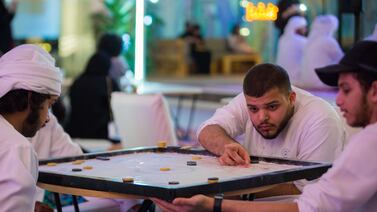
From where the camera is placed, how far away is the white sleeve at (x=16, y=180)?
272 centimetres

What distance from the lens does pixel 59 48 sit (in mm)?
15844

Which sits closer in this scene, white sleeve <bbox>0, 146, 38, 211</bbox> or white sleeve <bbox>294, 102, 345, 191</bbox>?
white sleeve <bbox>0, 146, 38, 211</bbox>

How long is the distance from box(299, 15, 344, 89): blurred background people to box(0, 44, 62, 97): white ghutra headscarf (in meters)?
6.11

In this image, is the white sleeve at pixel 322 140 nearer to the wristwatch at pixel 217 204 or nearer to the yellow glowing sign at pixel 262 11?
the wristwatch at pixel 217 204

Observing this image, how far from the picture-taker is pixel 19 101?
302cm

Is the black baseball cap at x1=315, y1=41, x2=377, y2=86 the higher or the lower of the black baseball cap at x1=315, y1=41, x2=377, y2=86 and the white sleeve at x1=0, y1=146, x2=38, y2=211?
the higher

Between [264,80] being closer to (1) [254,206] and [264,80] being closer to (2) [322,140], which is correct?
(2) [322,140]

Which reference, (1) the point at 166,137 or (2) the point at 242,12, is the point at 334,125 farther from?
(2) the point at 242,12

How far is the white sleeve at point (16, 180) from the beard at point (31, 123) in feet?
0.70

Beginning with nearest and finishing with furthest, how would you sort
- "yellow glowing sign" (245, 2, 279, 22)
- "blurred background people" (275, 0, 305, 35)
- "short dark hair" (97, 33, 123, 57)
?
"short dark hair" (97, 33, 123, 57), "blurred background people" (275, 0, 305, 35), "yellow glowing sign" (245, 2, 279, 22)

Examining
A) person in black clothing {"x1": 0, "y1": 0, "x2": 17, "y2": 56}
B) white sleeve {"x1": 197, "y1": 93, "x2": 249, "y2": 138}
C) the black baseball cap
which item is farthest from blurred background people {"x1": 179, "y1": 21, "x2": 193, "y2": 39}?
the black baseball cap

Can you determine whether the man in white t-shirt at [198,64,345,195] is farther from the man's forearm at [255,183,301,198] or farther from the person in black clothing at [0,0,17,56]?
the person in black clothing at [0,0,17,56]

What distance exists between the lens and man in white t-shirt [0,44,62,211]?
2.74 m

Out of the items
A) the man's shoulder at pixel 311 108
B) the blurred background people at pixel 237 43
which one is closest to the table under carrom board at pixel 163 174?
the man's shoulder at pixel 311 108
